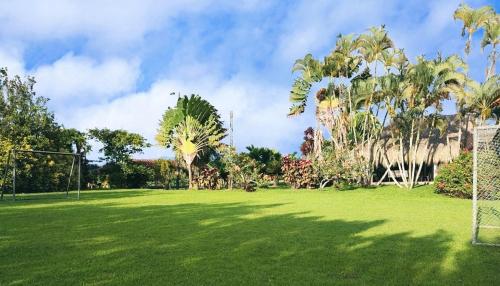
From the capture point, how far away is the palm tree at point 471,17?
26.9 meters

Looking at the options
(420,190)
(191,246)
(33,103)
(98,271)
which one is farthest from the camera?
(33,103)

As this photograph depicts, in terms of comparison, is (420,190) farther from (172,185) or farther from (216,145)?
(172,185)

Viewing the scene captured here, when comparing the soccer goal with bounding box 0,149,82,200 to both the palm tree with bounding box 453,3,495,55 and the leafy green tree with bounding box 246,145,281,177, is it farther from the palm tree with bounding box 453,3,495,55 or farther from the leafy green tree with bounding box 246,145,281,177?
the palm tree with bounding box 453,3,495,55

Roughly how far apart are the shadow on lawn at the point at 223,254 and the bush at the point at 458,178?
1209cm

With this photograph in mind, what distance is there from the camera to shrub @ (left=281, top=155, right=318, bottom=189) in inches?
1085

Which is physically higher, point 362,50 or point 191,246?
point 362,50

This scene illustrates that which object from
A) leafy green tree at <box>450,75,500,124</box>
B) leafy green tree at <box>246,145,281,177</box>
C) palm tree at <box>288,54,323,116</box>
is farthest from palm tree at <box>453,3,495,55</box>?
leafy green tree at <box>246,145,281,177</box>

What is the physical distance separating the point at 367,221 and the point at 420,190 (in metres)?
14.5

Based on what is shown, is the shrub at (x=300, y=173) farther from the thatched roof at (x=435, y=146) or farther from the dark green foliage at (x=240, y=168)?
the thatched roof at (x=435, y=146)

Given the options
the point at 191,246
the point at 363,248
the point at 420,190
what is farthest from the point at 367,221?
the point at 420,190

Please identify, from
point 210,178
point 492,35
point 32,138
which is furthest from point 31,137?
point 492,35

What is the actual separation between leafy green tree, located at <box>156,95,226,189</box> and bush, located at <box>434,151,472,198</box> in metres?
15.3

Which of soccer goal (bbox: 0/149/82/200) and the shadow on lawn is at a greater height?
soccer goal (bbox: 0/149/82/200)

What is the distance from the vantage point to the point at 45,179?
27.0 metres
